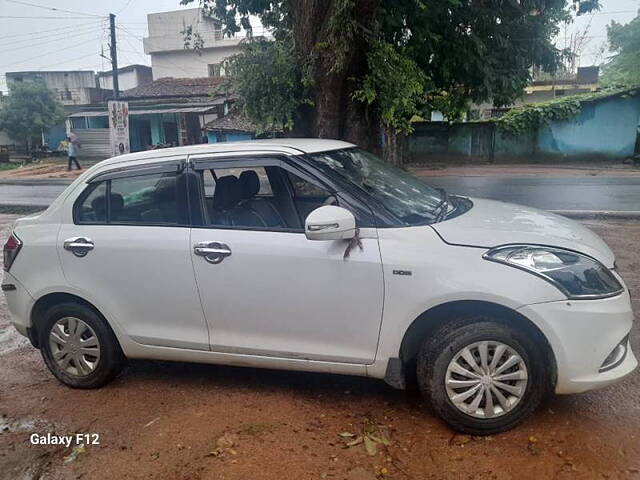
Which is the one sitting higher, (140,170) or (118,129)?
(118,129)

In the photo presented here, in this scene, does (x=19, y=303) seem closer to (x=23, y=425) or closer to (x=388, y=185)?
(x=23, y=425)

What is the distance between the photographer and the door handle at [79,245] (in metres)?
3.65

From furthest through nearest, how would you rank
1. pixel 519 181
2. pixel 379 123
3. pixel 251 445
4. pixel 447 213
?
1. pixel 519 181
2. pixel 379 123
3. pixel 447 213
4. pixel 251 445

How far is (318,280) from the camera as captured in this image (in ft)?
10.3

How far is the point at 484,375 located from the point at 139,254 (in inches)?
90.7

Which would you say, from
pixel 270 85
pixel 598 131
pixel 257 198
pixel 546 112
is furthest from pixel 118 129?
pixel 598 131

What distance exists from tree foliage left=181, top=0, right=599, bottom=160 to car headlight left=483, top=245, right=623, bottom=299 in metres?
4.55

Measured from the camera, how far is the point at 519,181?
16.6 meters

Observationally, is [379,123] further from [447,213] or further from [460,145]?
[460,145]

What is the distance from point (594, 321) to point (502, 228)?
0.71 metres

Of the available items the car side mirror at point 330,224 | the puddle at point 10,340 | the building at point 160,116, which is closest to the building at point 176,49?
the building at point 160,116

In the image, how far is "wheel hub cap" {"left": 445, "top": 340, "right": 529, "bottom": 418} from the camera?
293cm

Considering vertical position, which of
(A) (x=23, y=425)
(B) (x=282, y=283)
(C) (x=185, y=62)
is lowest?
(A) (x=23, y=425)

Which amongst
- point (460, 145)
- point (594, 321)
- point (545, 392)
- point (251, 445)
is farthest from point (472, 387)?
point (460, 145)
